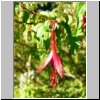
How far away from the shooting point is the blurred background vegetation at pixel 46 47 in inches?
418

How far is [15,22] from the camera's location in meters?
10.6

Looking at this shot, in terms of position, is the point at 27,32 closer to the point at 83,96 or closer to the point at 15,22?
A: the point at 15,22

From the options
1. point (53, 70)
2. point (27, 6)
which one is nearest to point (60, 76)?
point (53, 70)

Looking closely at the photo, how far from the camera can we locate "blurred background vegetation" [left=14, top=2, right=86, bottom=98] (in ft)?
34.9

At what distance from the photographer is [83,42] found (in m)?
10.6

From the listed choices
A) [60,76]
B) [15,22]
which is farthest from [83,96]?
[15,22]

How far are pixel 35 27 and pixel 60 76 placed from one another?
570mm

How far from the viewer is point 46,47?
1063 centimetres

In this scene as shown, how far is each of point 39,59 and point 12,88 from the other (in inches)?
16.1

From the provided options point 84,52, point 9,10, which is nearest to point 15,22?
point 9,10

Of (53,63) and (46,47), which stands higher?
(46,47)

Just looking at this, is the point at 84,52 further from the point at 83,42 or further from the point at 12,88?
→ the point at 12,88

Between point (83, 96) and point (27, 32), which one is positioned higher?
point (27, 32)

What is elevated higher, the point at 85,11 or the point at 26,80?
the point at 85,11
